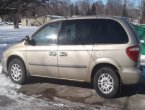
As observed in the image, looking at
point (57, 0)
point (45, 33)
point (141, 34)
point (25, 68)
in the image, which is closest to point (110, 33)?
point (45, 33)

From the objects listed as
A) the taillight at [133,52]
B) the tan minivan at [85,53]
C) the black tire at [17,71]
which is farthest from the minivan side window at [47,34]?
the taillight at [133,52]

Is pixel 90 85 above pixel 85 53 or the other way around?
the other way around

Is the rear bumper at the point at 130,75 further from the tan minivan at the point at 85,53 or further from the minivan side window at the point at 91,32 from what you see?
the minivan side window at the point at 91,32

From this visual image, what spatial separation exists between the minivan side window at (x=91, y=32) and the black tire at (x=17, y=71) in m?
1.35

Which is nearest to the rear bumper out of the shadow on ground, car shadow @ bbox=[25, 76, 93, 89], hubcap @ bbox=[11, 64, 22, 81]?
the shadow on ground

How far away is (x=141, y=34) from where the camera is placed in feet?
45.4

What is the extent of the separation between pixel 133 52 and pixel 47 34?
226cm

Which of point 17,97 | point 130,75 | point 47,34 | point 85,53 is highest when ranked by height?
point 47,34

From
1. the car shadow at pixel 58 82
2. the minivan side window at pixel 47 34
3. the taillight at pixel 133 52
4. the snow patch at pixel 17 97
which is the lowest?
the snow patch at pixel 17 97

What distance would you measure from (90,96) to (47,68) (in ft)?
4.41

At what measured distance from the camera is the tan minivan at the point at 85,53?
26.6 ft

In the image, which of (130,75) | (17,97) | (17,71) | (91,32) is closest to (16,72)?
(17,71)

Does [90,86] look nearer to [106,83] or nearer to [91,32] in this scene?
[106,83]

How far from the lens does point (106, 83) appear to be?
8281 millimetres
